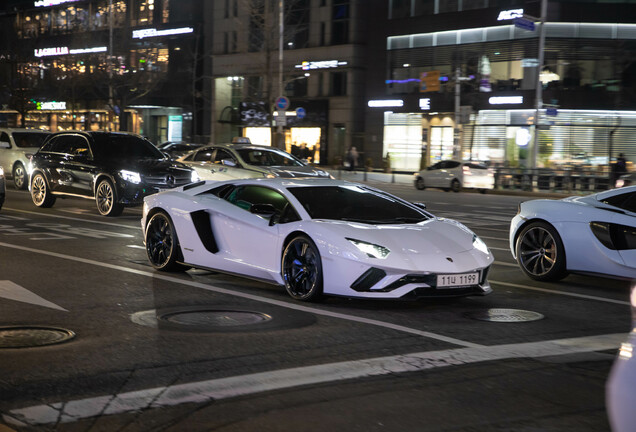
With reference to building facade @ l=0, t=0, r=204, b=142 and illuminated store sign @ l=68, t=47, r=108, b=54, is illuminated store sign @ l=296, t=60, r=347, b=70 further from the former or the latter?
illuminated store sign @ l=68, t=47, r=108, b=54

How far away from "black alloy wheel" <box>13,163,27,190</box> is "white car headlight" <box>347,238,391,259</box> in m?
18.7

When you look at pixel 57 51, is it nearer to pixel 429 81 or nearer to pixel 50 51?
pixel 50 51

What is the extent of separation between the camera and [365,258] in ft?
26.3

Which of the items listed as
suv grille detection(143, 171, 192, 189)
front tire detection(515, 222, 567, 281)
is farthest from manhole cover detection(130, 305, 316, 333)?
suv grille detection(143, 171, 192, 189)

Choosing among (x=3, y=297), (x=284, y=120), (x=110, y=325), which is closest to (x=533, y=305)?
(x=110, y=325)

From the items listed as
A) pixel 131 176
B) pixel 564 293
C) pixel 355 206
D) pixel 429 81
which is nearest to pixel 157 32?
pixel 429 81

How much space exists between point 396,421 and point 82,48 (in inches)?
2912

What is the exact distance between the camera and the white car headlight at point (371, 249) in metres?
8.07

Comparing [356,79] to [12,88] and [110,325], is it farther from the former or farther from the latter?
[110,325]

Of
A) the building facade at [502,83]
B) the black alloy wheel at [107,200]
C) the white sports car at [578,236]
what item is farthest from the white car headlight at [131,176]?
the building facade at [502,83]

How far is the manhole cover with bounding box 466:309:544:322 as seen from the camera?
7941mm

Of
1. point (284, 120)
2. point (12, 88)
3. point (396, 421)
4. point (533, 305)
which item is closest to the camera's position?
point (396, 421)

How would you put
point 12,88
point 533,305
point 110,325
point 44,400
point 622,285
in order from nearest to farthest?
point 44,400 < point 110,325 < point 533,305 < point 622,285 < point 12,88

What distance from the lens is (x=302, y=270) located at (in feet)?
28.0
